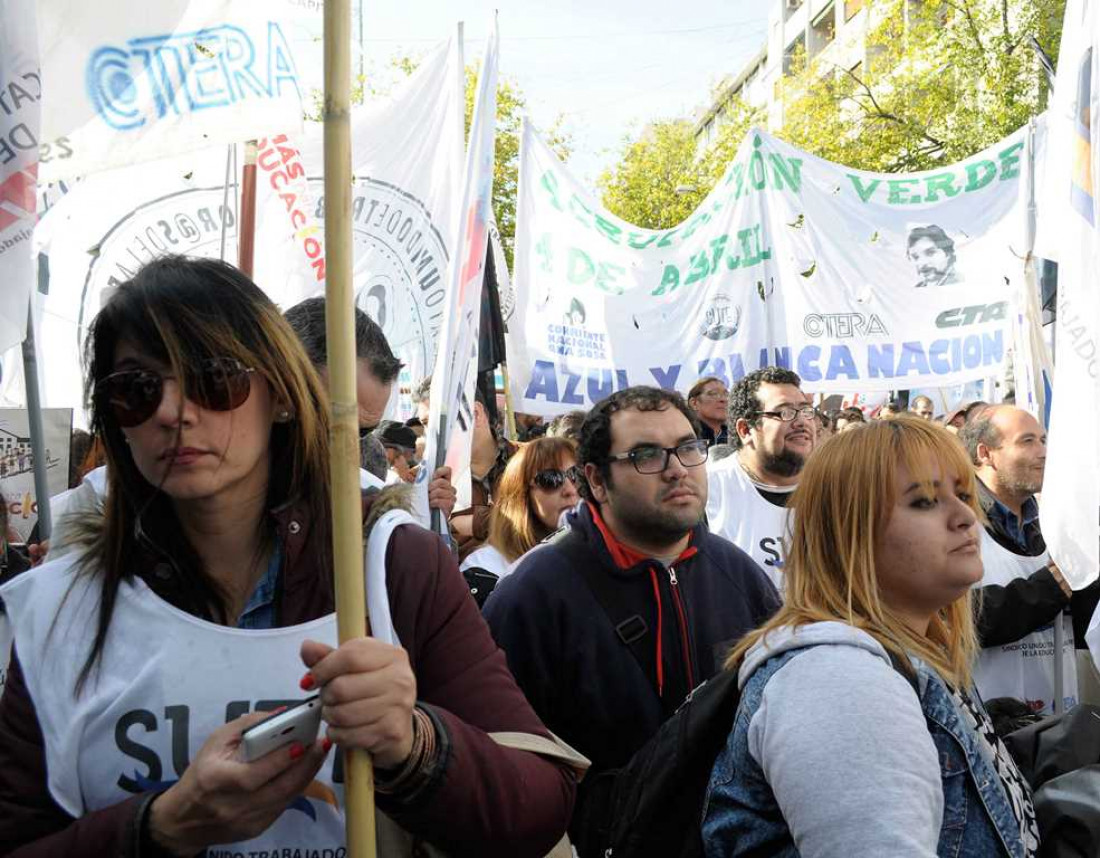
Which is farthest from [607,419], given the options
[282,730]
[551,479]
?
[282,730]

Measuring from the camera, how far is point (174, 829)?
4.58ft

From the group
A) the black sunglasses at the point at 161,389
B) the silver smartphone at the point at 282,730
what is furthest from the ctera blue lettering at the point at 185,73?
the silver smartphone at the point at 282,730

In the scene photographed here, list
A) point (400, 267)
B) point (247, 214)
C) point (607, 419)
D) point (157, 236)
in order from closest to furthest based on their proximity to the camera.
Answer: point (607, 419)
point (247, 214)
point (157, 236)
point (400, 267)

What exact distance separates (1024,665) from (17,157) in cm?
335

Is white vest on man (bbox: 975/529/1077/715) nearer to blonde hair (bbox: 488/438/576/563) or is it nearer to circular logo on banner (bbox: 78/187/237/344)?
blonde hair (bbox: 488/438/576/563)

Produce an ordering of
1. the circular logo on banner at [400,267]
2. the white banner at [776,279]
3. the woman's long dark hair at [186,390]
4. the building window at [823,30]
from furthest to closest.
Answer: the building window at [823,30] < the white banner at [776,279] < the circular logo on banner at [400,267] < the woman's long dark hair at [186,390]

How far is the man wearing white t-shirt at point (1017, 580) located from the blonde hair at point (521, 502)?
158cm

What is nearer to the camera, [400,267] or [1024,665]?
[1024,665]

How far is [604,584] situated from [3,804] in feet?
6.01

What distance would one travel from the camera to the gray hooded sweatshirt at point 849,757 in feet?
5.10

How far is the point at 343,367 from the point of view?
1.32m

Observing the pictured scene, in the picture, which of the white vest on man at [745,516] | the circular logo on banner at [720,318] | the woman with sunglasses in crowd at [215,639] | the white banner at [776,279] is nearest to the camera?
the woman with sunglasses in crowd at [215,639]

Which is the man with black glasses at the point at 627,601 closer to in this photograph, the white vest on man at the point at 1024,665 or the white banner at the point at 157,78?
the white vest on man at the point at 1024,665

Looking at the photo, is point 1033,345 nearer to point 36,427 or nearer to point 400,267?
point 400,267
